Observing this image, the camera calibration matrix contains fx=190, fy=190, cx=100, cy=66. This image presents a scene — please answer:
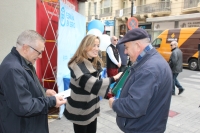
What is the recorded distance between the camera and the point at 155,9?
67.7 ft

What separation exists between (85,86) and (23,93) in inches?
30.1

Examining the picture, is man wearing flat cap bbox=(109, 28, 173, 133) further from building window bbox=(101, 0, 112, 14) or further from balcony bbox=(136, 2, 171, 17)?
building window bbox=(101, 0, 112, 14)

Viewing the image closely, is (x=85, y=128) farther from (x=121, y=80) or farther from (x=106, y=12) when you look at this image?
(x=106, y=12)

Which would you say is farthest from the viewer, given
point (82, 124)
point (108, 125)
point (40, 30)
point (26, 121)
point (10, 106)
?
point (40, 30)

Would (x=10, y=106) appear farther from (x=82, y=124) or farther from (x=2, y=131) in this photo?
(x=82, y=124)

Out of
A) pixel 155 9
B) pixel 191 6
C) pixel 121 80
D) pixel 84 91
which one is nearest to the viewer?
pixel 121 80

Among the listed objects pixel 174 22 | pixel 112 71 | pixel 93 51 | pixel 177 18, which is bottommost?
pixel 112 71

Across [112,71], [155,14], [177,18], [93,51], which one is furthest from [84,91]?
[155,14]

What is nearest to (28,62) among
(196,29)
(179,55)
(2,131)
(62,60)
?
(2,131)

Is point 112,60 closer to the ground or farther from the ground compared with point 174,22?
closer to the ground

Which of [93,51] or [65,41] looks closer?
[93,51]

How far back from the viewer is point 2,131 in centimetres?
174

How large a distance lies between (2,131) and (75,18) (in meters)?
3.55

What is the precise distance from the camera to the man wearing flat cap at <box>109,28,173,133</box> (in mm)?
1507
